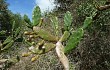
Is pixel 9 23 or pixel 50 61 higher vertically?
pixel 9 23

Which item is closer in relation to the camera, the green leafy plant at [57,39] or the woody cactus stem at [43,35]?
the green leafy plant at [57,39]

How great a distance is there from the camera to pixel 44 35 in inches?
180

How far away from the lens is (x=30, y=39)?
454 centimetres

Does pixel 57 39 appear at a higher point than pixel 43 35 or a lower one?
lower

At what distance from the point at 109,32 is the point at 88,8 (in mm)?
1274

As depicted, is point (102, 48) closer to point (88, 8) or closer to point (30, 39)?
point (88, 8)

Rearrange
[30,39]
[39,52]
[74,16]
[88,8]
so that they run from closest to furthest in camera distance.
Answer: [39,52], [30,39], [88,8], [74,16]

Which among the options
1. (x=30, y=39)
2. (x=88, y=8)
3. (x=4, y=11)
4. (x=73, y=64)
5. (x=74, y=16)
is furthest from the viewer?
(x=4, y=11)

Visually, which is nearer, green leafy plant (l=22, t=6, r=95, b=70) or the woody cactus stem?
green leafy plant (l=22, t=6, r=95, b=70)

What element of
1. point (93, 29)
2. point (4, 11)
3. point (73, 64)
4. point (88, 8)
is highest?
point (4, 11)

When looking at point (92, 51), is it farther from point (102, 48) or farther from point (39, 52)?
point (39, 52)

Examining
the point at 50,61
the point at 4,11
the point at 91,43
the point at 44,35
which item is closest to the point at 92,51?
the point at 91,43

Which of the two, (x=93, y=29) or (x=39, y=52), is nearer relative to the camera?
(x=39, y=52)

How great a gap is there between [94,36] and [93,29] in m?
0.27
